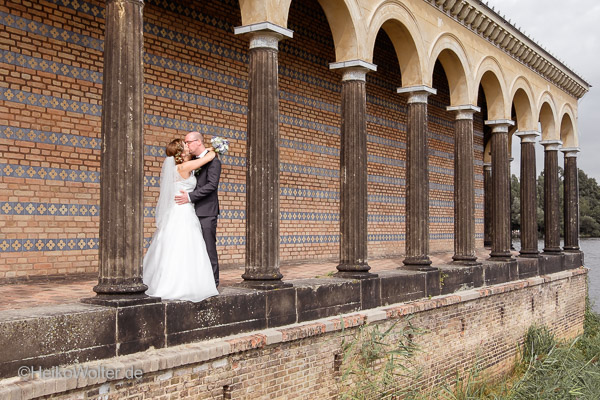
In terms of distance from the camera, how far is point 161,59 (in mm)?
9742

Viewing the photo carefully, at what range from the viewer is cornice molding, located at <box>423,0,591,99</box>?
12.9 meters

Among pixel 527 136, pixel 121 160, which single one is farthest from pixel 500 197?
pixel 121 160

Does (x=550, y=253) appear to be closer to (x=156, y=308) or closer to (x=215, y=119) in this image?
(x=215, y=119)

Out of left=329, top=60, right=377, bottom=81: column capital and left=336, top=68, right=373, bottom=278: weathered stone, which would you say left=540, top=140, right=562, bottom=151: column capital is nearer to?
left=329, top=60, right=377, bottom=81: column capital

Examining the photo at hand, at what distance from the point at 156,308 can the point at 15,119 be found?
3.41m

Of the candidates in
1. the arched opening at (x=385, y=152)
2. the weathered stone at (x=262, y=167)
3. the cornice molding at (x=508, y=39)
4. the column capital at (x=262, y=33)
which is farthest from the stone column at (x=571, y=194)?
the column capital at (x=262, y=33)

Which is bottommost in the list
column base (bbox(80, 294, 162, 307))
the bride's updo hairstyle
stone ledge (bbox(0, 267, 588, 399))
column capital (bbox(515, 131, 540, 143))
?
stone ledge (bbox(0, 267, 588, 399))

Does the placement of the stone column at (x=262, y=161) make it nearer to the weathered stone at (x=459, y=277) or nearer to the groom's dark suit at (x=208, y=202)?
the groom's dark suit at (x=208, y=202)

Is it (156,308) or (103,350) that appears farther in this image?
(156,308)

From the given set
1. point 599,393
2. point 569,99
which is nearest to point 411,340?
point 599,393

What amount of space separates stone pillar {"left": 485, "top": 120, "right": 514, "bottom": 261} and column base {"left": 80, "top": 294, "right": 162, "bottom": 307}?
10.2m

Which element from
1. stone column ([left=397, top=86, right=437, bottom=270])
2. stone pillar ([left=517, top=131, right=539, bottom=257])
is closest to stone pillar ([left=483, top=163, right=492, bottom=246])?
stone pillar ([left=517, top=131, right=539, bottom=257])

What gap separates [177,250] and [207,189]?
815 mm

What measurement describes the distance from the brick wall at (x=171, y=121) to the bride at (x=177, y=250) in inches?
87.4
